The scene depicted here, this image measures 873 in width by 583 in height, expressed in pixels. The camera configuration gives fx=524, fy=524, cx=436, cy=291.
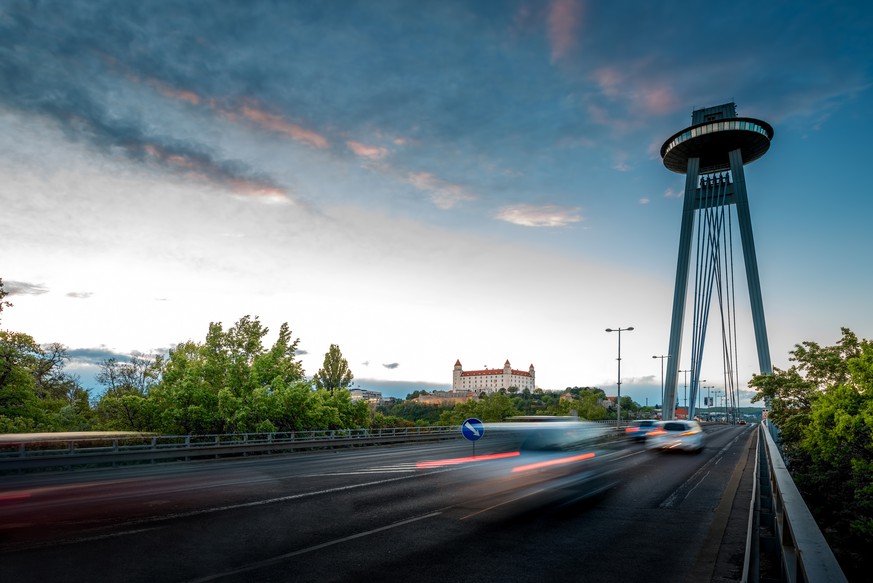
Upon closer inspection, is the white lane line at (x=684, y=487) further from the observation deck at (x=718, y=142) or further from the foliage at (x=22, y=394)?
the observation deck at (x=718, y=142)

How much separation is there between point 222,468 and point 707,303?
272 feet

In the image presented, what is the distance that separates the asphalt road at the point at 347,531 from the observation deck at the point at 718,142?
290ft

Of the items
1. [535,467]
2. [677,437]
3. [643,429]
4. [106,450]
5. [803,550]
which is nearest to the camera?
→ [803,550]

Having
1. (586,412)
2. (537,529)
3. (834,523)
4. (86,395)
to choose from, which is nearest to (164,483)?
(537,529)

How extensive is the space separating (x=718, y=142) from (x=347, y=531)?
10088 cm

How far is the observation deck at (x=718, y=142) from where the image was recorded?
8675cm

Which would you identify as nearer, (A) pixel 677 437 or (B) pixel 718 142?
(A) pixel 677 437

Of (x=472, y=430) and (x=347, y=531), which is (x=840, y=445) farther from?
(x=347, y=531)

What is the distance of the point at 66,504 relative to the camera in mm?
11203

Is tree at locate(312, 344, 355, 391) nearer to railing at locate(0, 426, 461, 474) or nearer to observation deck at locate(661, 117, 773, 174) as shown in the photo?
railing at locate(0, 426, 461, 474)

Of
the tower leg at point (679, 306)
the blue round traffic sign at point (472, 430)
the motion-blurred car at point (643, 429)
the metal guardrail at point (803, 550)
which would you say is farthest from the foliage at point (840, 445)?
the tower leg at point (679, 306)

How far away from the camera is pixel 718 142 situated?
298 ft

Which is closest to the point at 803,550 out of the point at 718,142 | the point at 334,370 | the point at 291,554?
the point at 291,554

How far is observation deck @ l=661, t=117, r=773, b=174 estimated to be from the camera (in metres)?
86.8
